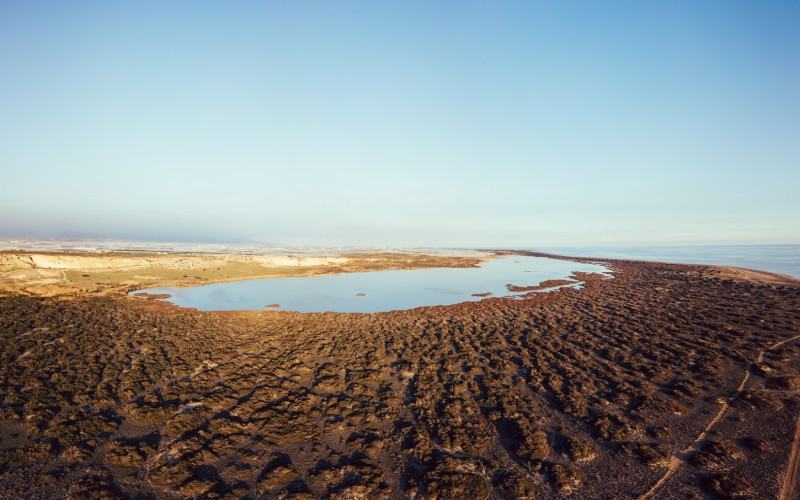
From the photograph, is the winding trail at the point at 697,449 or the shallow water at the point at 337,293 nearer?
the winding trail at the point at 697,449

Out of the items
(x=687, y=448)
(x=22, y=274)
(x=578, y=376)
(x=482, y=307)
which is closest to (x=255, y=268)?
(x=22, y=274)

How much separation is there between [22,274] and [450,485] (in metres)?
49.4

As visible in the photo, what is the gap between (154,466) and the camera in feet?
30.3

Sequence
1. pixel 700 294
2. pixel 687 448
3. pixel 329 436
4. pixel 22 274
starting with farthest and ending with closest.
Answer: pixel 700 294
pixel 22 274
pixel 329 436
pixel 687 448

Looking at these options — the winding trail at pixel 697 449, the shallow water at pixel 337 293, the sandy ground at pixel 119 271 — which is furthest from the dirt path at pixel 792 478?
the sandy ground at pixel 119 271

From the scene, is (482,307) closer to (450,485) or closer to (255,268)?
(450,485)

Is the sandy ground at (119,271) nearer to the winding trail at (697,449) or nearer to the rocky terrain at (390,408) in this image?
the rocky terrain at (390,408)

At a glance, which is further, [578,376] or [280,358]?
[280,358]

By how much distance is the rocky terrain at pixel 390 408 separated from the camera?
888cm

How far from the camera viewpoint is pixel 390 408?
13.0 metres

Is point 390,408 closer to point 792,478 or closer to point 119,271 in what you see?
point 792,478

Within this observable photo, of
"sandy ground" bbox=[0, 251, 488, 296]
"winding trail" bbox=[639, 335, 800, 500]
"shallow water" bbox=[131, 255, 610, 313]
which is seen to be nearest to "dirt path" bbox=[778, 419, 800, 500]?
"winding trail" bbox=[639, 335, 800, 500]

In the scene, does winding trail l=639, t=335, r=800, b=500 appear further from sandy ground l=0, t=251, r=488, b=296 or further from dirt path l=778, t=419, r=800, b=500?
sandy ground l=0, t=251, r=488, b=296

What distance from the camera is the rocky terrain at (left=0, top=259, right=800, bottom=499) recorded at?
29.1 ft
